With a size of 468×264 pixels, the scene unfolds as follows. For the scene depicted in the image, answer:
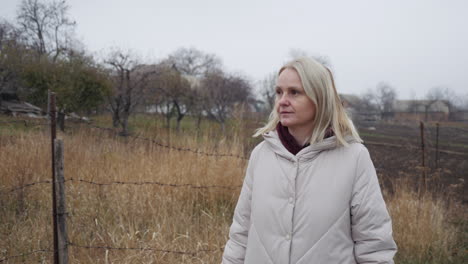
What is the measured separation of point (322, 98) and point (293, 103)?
0.12m

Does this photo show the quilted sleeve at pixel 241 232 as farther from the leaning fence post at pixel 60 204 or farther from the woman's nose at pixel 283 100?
the leaning fence post at pixel 60 204

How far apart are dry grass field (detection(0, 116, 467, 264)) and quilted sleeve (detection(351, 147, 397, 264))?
182cm

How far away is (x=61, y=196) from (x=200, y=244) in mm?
1217

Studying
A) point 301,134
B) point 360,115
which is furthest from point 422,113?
point 301,134

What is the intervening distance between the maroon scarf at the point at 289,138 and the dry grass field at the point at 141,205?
1.73m

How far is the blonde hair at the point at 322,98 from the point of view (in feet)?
4.81

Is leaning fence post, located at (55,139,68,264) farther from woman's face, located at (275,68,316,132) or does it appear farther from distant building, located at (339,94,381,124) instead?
distant building, located at (339,94,381,124)

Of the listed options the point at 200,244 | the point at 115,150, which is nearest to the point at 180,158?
the point at 115,150

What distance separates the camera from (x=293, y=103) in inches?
58.5

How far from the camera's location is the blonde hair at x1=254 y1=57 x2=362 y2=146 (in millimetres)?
1466

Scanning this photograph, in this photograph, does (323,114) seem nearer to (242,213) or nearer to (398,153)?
(242,213)

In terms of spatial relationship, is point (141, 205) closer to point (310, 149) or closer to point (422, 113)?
point (310, 149)

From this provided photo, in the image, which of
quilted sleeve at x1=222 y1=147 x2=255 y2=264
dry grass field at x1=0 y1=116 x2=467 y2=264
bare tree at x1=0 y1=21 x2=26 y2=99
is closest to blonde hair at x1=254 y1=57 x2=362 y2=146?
quilted sleeve at x1=222 y1=147 x2=255 y2=264

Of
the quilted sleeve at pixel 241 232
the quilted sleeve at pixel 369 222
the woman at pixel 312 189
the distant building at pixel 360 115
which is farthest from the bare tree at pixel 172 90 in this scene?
the quilted sleeve at pixel 369 222
